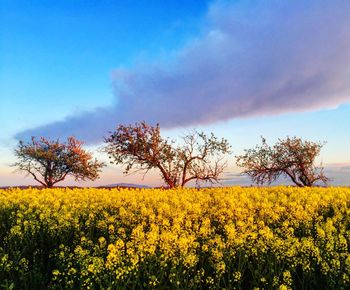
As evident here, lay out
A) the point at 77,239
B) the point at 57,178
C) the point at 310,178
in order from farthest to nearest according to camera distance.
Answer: the point at 57,178, the point at 310,178, the point at 77,239

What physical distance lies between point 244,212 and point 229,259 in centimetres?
564

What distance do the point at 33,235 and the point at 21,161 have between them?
40626 mm

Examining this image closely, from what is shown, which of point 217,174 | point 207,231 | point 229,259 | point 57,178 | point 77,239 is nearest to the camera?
point 229,259

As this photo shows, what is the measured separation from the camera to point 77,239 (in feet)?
45.0

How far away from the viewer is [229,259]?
982 centimetres

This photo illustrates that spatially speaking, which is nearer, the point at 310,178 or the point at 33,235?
the point at 33,235

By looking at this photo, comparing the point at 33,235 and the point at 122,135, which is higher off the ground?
the point at 122,135

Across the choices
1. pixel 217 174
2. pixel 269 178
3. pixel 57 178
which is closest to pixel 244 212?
pixel 217 174

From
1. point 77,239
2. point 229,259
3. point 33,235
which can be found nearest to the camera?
point 229,259

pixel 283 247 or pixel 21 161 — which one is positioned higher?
pixel 21 161

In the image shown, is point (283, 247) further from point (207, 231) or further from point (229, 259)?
point (207, 231)

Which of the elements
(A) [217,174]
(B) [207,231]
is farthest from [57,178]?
(B) [207,231]

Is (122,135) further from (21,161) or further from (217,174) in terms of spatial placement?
(21,161)

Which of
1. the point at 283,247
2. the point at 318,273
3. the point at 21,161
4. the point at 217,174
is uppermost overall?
the point at 21,161
